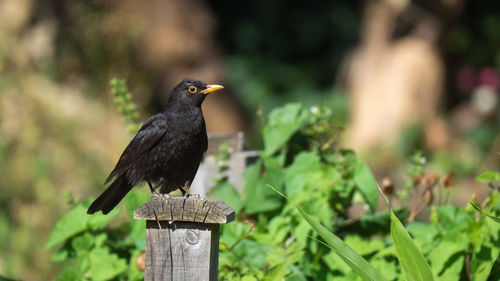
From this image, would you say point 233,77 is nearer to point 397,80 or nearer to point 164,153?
point 397,80

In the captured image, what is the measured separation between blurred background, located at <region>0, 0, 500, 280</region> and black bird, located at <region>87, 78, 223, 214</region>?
2.52 m

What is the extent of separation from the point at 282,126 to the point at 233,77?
6.30 meters

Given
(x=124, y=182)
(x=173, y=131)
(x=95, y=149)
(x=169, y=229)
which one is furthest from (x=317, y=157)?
(x=95, y=149)

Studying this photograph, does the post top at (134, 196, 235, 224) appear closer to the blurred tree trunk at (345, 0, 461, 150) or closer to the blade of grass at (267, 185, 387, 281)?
the blade of grass at (267, 185, 387, 281)

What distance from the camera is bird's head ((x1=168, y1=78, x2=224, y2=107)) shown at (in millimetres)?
2695

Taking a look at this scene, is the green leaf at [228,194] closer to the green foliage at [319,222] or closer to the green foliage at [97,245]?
the green foliage at [319,222]

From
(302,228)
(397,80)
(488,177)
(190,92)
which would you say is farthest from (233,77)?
(488,177)

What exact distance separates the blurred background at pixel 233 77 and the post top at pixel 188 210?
3268mm

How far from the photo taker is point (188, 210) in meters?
1.78

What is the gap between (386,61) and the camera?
852 cm

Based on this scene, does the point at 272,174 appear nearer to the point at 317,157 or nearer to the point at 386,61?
the point at 317,157

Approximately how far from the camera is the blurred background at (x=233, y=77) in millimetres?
5535

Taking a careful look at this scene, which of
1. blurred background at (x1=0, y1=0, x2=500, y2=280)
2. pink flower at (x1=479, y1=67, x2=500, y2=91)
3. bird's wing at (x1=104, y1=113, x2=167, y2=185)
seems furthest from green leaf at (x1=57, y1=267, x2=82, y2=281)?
pink flower at (x1=479, y1=67, x2=500, y2=91)

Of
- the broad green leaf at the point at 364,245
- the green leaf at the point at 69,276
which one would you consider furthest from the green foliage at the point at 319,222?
the green leaf at the point at 69,276
